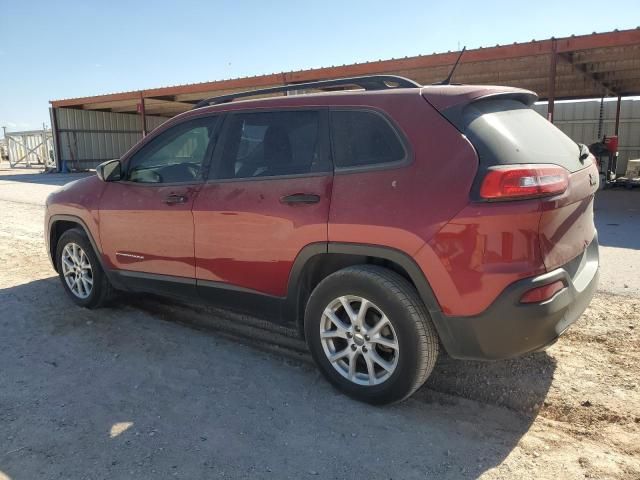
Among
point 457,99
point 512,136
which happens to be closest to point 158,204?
point 457,99

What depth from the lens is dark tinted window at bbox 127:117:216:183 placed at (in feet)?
12.1

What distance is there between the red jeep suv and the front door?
0.06 feet

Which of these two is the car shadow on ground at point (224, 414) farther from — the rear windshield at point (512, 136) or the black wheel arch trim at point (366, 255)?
the rear windshield at point (512, 136)

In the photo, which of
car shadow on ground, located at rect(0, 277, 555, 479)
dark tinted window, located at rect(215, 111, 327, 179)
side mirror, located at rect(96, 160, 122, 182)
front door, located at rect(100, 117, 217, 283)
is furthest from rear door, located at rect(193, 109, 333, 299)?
side mirror, located at rect(96, 160, 122, 182)

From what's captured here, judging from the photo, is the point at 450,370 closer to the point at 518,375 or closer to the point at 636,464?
the point at 518,375

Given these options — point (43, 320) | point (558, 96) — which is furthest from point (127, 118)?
point (43, 320)

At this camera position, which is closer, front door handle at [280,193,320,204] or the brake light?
the brake light

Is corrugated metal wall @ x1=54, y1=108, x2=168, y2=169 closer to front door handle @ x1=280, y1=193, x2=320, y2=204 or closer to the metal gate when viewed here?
the metal gate

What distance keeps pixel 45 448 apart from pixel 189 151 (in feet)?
7.11

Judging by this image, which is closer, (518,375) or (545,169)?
(545,169)

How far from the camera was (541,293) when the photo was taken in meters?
2.48

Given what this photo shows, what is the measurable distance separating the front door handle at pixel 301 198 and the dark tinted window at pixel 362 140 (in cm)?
23

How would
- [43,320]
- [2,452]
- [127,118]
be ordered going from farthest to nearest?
1. [127,118]
2. [43,320]
3. [2,452]

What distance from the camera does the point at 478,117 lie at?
2.68 metres
